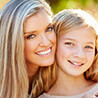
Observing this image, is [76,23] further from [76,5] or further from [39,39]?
[76,5]

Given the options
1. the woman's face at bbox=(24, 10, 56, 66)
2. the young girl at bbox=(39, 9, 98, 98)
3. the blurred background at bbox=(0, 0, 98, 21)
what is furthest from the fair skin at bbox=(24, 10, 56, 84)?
the blurred background at bbox=(0, 0, 98, 21)

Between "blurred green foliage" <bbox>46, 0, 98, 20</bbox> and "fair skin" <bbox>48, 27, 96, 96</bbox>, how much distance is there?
24.4ft

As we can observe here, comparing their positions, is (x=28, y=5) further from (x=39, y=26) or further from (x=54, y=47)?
(x=54, y=47)

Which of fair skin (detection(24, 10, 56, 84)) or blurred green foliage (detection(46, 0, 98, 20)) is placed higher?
blurred green foliage (detection(46, 0, 98, 20))

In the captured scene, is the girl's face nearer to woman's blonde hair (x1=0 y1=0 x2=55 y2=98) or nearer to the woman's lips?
the woman's lips

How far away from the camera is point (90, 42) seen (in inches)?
132

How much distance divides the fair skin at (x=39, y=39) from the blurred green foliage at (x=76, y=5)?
7.43 metres

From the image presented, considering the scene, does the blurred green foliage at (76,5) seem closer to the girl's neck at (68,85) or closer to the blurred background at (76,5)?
the blurred background at (76,5)

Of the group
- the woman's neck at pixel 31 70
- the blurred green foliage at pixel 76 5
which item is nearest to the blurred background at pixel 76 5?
the blurred green foliage at pixel 76 5

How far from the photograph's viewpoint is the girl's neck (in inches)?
Result: 137

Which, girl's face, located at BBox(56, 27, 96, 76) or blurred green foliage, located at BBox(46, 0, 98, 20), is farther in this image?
blurred green foliage, located at BBox(46, 0, 98, 20)

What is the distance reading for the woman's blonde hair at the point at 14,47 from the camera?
329 cm

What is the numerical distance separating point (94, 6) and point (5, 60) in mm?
8756

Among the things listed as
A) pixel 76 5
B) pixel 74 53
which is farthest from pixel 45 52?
pixel 76 5
